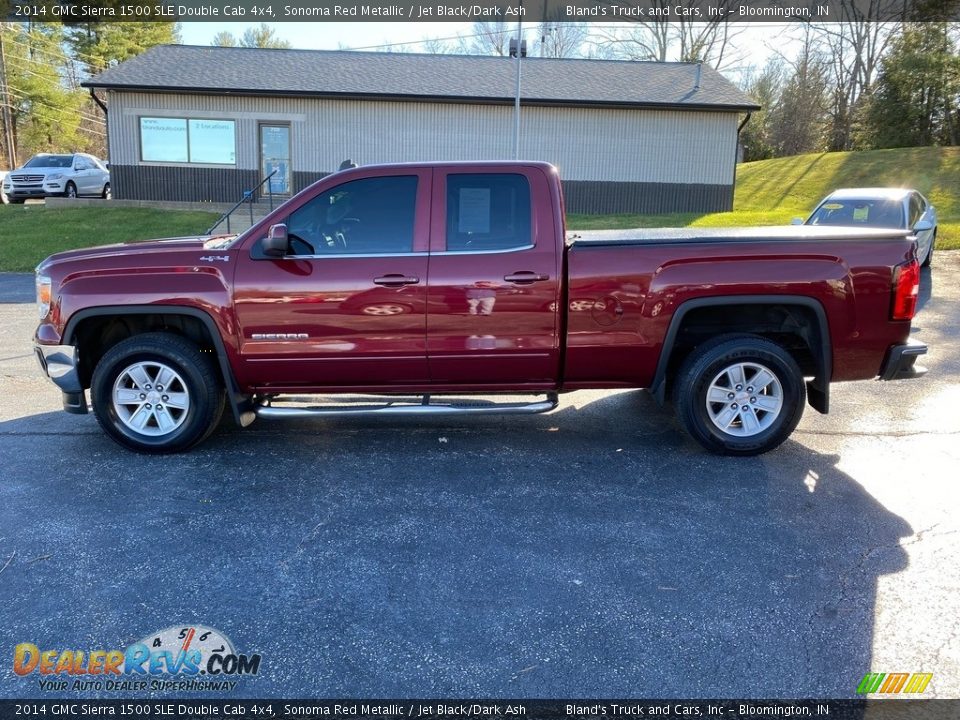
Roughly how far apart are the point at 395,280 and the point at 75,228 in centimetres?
1715

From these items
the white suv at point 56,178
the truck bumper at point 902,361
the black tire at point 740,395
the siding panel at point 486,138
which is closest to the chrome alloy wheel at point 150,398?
the black tire at point 740,395

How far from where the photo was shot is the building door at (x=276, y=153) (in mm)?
22203

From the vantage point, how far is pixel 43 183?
24.1 meters

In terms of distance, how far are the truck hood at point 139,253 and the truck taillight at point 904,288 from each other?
173 inches

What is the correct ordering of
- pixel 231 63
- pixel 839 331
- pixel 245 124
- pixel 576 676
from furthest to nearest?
pixel 231 63, pixel 245 124, pixel 839 331, pixel 576 676

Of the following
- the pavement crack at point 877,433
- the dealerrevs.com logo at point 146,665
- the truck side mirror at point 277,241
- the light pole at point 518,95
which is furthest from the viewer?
the light pole at point 518,95

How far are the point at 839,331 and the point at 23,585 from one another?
4847mm

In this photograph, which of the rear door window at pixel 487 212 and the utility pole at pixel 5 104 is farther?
the utility pole at pixel 5 104

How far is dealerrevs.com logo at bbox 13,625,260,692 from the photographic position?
Answer: 2.73 metres

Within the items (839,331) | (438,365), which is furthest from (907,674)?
(438,365)

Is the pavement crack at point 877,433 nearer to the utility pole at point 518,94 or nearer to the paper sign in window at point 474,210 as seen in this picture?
the paper sign in window at point 474,210

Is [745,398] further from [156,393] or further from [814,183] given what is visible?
[814,183]

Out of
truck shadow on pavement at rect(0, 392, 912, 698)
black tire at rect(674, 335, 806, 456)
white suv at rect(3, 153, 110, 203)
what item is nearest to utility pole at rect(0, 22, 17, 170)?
white suv at rect(3, 153, 110, 203)

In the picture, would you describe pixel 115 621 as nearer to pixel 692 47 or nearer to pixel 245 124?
pixel 245 124
